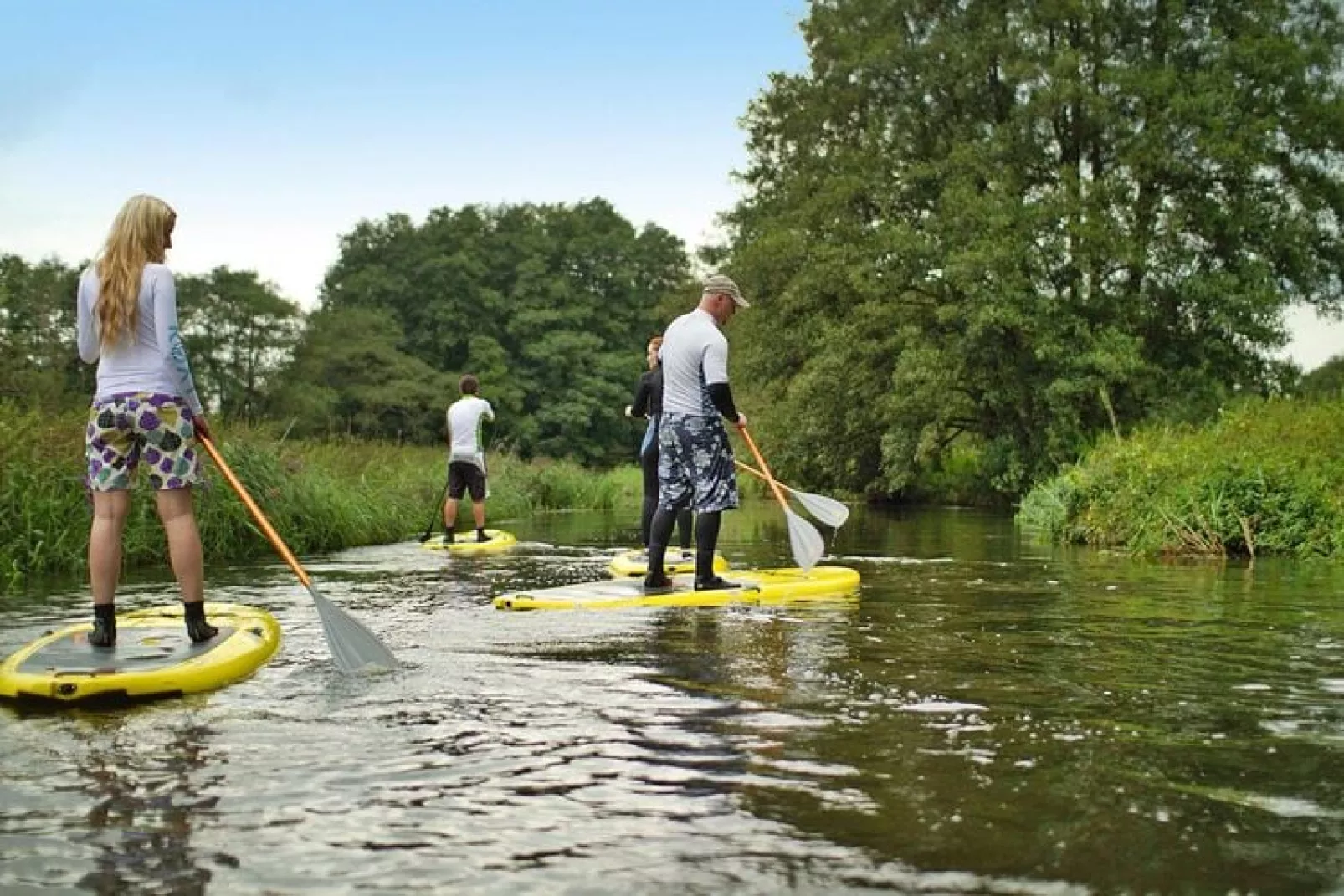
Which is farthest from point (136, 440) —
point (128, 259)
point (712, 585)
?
point (712, 585)

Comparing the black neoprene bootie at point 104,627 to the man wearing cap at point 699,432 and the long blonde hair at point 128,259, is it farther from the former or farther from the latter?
the man wearing cap at point 699,432

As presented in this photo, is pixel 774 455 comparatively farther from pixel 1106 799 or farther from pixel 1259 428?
pixel 1106 799

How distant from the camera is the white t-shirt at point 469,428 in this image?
1430 cm

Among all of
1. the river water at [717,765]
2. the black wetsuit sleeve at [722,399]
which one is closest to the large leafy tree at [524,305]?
the black wetsuit sleeve at [722,399]

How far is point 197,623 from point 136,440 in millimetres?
885

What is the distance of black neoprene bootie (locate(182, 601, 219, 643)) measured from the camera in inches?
228

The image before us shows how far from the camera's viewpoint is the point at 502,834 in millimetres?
3209

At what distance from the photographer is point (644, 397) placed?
10.3 m

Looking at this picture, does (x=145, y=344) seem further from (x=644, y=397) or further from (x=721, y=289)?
(x=644, y=397)

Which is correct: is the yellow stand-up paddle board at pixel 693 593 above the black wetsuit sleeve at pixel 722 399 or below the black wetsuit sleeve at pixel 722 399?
below

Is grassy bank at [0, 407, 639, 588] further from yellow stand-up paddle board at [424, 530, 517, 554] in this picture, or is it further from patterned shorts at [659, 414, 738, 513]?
patterned shorts at [659, 414, 738, 513]

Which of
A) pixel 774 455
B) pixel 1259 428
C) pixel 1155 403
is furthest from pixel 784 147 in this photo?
pixel 1259 428

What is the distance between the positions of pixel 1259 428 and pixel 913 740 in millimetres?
13219

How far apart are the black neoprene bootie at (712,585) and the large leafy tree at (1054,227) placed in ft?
57.3
